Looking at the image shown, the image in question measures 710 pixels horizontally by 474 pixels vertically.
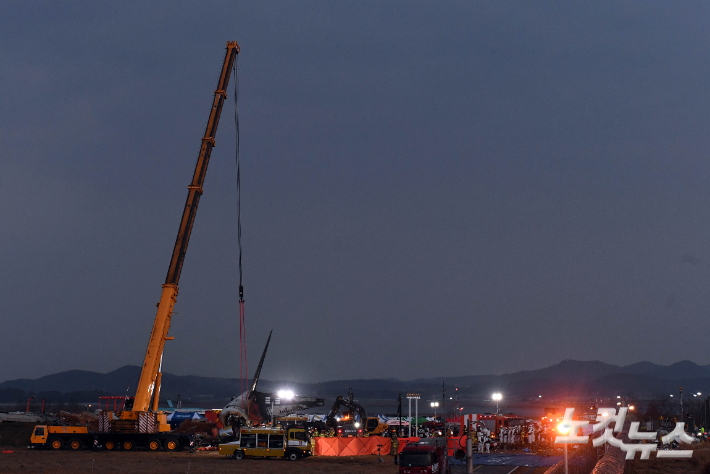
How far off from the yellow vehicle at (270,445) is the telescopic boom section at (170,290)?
700 centimetres

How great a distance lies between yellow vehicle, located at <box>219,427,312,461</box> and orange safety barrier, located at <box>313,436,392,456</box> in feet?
14.2

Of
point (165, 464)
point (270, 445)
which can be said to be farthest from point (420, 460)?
point (165, 464)

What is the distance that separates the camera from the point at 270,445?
47.3 metres

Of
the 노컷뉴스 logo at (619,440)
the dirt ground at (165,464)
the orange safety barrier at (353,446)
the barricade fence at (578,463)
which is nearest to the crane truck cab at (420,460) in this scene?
the dirt ground at (165,464)

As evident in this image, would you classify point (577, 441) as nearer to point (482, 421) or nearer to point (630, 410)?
point (482, 421)

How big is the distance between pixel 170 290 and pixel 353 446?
17.7 m

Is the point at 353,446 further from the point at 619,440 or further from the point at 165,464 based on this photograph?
the point at 619,440

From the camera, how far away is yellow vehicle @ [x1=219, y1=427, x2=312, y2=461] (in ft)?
154

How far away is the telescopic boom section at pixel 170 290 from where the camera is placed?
161 feet

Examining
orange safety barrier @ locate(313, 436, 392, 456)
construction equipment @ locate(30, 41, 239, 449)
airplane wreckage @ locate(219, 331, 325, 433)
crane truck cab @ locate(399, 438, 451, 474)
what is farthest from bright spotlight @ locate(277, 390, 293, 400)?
crane truck cab @ locate(399, 438, 451, 474)

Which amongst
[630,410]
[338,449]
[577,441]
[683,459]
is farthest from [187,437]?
[630,410]

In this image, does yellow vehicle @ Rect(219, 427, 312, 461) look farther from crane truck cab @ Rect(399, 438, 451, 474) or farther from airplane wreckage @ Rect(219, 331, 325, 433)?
airplane wreckage @ Rect(219, 331, 325, 433)

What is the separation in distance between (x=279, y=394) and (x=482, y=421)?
134ft

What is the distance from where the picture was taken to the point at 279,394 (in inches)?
4016
